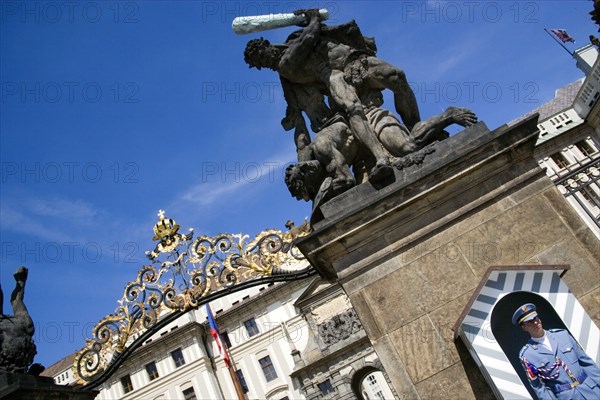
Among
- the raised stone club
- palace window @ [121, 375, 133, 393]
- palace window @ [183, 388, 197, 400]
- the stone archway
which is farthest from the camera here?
palace window @ [121, 375, 133, 393]

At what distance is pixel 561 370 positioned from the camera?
4105mm

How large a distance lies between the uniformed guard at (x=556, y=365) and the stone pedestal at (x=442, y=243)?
1.98 ft

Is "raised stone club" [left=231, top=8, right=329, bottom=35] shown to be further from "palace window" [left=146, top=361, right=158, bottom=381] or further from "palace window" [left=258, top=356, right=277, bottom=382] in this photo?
"palace window" [left=146, top=361, right=158, bottom=381]

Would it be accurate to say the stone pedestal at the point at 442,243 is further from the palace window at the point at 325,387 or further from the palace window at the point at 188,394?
the palace window at the point at 188,394

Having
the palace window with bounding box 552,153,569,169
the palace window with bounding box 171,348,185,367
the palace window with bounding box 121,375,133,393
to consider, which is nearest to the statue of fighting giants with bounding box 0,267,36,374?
the palace window with bounding box 552,153,569,169

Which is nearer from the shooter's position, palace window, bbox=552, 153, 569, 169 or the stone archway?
palace window, bbox=552, 153, 569, 169

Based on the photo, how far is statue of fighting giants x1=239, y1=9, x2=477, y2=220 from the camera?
580cm

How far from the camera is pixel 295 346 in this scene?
126 ft

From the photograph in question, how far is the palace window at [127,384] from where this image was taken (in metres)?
39.9

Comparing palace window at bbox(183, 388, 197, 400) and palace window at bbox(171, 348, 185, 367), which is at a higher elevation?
palace window at bbox(171, 348, 185, 367)

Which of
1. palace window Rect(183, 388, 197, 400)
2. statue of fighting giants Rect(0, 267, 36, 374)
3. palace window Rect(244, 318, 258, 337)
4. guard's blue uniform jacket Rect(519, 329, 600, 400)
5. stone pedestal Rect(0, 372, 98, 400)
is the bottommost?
guard's blue uniform jacket Rect(519, 329, 600, 400)

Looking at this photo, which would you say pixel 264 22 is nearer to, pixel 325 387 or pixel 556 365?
pixel 556 365

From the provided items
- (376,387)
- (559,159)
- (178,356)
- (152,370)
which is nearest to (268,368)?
(178,356)

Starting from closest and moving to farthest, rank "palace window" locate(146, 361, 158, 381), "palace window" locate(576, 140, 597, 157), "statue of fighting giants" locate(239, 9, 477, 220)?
"statue of fighting giants" locate(239, 9, 477, 220), "palace window" locate(576, 140, 597, 157), "palace window" locate(146, 361, 158, 381)
